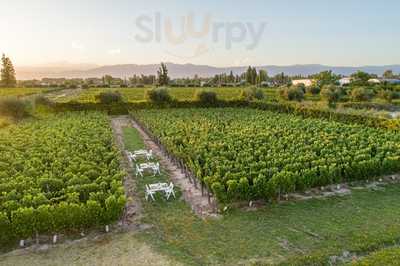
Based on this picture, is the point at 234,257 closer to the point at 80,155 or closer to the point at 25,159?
the point at 80,155

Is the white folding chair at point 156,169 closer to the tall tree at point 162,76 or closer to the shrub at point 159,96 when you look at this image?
the shrub at point 159,96

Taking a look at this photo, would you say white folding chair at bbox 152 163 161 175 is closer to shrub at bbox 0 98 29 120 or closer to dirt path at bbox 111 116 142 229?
dirt path at bbox 111 116 142 229

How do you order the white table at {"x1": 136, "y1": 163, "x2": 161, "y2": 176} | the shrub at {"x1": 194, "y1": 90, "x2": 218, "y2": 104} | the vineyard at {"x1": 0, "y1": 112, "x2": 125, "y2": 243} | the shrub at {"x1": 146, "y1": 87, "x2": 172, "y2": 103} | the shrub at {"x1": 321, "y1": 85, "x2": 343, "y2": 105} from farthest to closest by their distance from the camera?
the shrub at {"x1": 321, "y1": 85, "x2": 343, "y2": 105} → the shrub at {"x1": 146, "y1": 87, "x2": 172, "y2": 103} → the shrub at {"x1": 194, "y1": 90, "x2": 218, "y2": 104} → the white table at {"x1": 136, "y1": 163, "x2": 161, "y2": 176} → the vineyard at {"x1": 0, "y1": 112, "x2": 125, "y2": 243}

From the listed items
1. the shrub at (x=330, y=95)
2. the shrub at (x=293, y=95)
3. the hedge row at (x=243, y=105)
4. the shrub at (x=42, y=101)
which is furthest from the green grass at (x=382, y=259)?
the shrub at (x=293, y=95)

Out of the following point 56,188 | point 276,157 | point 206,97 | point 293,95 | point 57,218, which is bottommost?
point 57,218

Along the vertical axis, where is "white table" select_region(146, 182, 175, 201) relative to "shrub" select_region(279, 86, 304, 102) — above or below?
below

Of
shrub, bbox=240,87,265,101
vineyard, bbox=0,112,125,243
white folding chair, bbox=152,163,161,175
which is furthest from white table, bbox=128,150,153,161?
shrub, bbox=240,87,265,101

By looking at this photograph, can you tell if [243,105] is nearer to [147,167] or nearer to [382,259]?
[147,167]

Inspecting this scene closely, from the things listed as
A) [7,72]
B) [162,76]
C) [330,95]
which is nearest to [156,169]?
[330,95]
